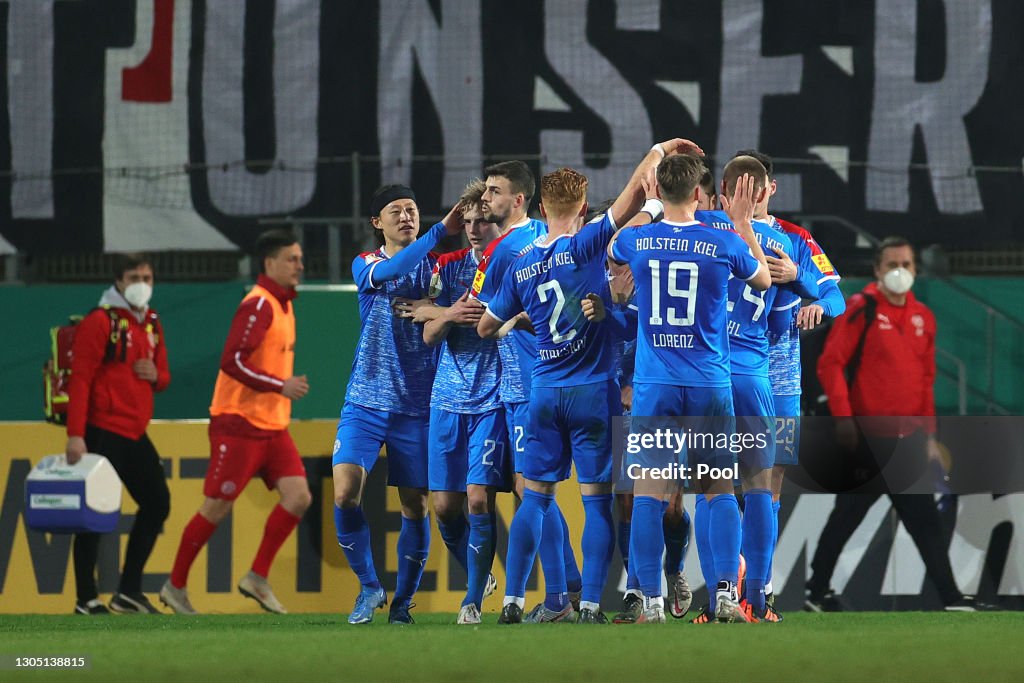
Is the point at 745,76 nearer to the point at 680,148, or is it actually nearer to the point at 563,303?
the point at 680,148

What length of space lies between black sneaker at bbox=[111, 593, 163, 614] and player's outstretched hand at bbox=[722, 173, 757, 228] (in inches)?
173

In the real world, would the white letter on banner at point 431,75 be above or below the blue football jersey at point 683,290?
above

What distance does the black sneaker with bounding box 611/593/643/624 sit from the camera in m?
7.24

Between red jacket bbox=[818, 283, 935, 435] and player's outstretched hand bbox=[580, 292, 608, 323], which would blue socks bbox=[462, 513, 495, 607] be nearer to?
player's outstretched hand bbox=[580, 292, 608, 323]

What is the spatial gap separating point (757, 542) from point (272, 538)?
3268mm

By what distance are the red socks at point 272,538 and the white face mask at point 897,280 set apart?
12.6ft

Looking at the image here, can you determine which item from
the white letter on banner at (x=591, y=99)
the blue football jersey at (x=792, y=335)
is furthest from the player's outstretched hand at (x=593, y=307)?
the white letter on banner at (x=591, y=99)

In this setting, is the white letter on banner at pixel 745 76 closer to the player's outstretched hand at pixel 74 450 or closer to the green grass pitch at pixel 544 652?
the player's outstretched hand at pixel 74 450

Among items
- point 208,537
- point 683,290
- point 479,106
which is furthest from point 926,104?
point 683,290

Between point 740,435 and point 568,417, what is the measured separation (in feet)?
2.42

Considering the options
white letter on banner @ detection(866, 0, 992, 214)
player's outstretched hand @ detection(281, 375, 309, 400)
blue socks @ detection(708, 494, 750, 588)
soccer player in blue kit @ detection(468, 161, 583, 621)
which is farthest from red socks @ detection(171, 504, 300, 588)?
white letter on banner @ detection(866, 0, 992, 214)

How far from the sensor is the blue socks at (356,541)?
310 inches

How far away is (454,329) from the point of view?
295 inches

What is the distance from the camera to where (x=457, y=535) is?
25.6 feet
